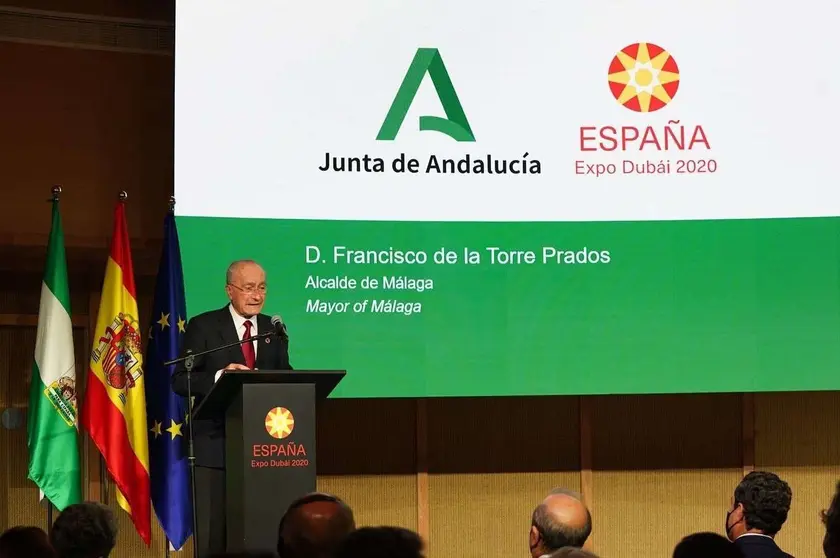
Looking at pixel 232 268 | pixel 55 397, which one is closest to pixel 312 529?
pixel 232 268

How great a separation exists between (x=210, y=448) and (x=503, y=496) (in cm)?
245

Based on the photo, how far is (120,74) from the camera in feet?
23.1

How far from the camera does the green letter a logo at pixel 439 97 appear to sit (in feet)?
21.4

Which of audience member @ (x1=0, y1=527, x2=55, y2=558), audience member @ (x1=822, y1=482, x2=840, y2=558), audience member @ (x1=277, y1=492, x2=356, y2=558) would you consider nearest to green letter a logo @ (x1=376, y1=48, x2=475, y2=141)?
audience member @ (x1=277, y1=492, x2=356, y2=558)

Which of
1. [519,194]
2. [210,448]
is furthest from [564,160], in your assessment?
[210,448]

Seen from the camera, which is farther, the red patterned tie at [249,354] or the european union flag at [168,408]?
the european union flag at [168,408]

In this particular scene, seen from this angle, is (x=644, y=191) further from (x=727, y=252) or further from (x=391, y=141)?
(x=391, y=141)

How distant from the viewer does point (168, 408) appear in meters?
6.13

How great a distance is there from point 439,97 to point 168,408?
2100mm

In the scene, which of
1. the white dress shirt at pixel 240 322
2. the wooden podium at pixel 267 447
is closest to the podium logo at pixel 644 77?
the white dress shirt at pixel 240 322

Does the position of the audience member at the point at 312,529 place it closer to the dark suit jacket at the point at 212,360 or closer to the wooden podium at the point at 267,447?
the wooden podium at the point at 267,447

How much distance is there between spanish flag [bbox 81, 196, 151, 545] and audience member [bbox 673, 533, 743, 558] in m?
3.87

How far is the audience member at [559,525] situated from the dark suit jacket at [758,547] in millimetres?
533

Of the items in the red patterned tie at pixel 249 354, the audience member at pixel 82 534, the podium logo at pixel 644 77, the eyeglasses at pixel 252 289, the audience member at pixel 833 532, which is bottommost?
the audience member at pixel 82 534
